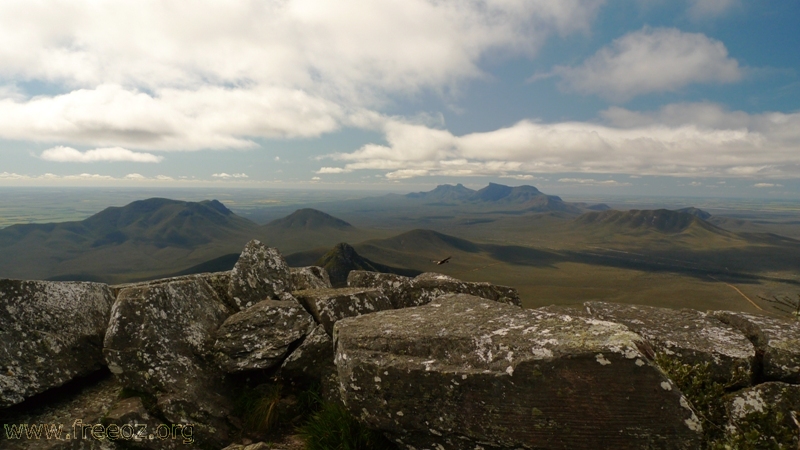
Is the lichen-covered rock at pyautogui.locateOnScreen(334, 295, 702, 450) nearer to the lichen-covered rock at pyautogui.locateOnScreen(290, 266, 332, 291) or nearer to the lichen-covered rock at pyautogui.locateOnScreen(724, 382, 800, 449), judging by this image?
A: the lichen-covered rock at pyautogui.locateOnScreen(724, 382, 800, 449)

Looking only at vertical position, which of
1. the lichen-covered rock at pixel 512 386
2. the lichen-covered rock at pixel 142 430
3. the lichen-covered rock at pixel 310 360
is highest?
the lichen-covered rock at pixel 512 386

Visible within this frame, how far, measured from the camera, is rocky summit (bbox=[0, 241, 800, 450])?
229 inches

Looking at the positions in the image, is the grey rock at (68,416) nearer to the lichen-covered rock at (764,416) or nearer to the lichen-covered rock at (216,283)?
the lichen-covered rock at (216,283)

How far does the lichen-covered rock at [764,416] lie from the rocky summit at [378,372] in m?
0.03

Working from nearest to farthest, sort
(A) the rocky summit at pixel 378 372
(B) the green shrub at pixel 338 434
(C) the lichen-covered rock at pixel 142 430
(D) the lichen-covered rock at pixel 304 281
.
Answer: (A) the rocky summit at pixel 378 372 → (B) the green shrub at pixel 338 434 → (C) the lichen-covered rock at pixel 142 430 → (D) the lichen-covered rock at pixel 304 281

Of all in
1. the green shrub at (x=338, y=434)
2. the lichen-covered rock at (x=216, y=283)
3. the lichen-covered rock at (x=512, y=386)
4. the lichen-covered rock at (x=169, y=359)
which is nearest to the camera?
the lichen-covered rock at (x=512, y=386)

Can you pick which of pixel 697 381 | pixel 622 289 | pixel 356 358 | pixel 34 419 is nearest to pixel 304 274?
pixel 356 358

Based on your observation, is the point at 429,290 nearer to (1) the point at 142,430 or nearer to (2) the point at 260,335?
(2) the point at 260,335

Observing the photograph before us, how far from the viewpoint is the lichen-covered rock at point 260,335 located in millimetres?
8984

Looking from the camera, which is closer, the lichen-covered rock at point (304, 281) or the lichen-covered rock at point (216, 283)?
the lichen-covered rock at point (216, 283)

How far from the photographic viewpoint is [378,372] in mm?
6844

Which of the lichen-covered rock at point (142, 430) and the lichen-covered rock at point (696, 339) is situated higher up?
the lichen-covered rock at point (696, 339)

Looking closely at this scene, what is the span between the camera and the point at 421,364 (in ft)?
21.9

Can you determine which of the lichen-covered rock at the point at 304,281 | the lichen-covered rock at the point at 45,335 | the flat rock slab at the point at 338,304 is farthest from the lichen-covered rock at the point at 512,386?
the lichen-covered rock at the point at 45,335
